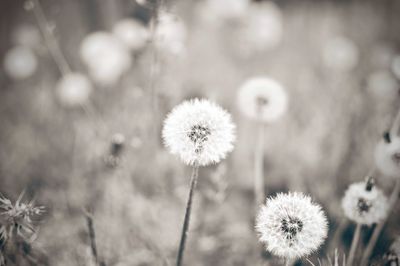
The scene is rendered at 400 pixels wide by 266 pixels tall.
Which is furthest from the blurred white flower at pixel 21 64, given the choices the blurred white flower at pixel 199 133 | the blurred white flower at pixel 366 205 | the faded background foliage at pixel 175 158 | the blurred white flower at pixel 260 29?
the blurred white flower at pixel 366 205

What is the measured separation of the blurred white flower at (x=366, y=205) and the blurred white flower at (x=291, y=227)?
0.39m

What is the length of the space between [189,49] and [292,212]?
12.2 ft

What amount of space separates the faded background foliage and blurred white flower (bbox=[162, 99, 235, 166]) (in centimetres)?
82

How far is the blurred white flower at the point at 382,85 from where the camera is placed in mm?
3659

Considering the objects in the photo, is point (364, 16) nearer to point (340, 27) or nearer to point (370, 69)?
point (340, 27)

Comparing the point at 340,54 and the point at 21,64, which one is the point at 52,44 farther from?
the point at 340,54

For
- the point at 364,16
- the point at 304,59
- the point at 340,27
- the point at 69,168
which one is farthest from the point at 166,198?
the point at 364,16

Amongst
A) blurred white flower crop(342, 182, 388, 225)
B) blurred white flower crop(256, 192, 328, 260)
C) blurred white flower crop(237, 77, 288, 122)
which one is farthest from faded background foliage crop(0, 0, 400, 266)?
blurred white flower crop(256, 192, 328, 260)

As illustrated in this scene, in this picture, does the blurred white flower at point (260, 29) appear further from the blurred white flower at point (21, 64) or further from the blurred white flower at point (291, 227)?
the blurred white flower at point (291, 227)

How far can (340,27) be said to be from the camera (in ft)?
17.9

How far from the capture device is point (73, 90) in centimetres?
386

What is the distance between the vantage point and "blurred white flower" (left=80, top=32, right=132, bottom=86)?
4316mm

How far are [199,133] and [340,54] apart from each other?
3.95 m

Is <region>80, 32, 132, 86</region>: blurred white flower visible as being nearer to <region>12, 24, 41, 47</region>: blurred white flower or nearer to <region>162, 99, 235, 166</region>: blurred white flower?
<region>12, 24, 41, 47</region>: blurred white flower
